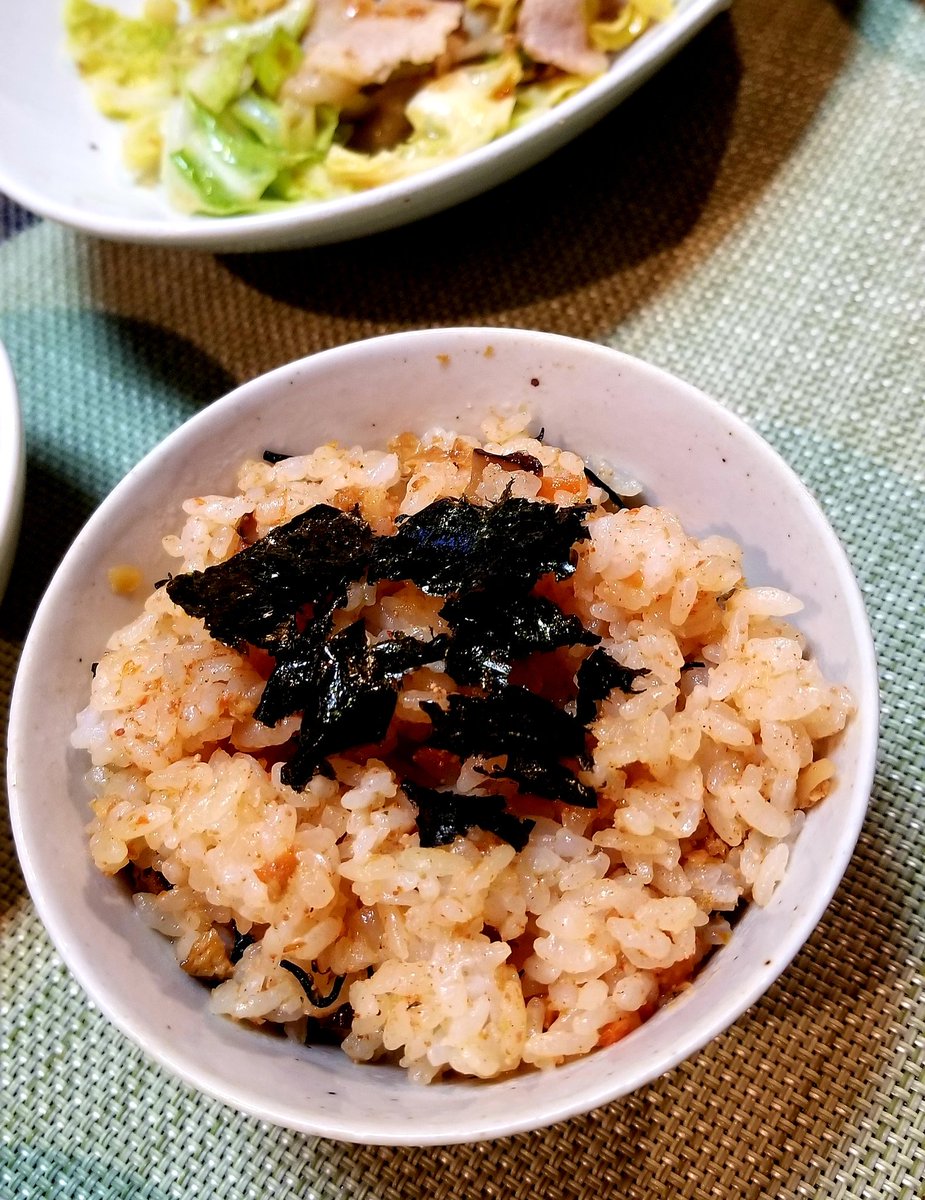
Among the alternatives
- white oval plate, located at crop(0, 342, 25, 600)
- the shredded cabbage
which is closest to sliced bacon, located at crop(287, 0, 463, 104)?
the shredded cabbage

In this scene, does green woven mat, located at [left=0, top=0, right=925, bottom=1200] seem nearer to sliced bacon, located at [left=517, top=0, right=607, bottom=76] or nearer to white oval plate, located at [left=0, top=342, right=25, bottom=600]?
sliced bacon, located at [left=517, top=0, right=607, bottom=76]

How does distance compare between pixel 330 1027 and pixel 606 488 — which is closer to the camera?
pixel 330 1027

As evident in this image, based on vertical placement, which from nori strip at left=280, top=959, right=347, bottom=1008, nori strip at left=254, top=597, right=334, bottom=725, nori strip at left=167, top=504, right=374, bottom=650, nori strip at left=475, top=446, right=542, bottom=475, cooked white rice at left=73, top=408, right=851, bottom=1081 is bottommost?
nori strip at left=280, top=959, right=347, bottom=1008

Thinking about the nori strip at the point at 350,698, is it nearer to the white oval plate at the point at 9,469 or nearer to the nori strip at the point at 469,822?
the nori strip at the point at 469,822

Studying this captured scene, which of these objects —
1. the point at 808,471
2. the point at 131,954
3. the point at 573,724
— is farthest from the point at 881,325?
the point at 131,954

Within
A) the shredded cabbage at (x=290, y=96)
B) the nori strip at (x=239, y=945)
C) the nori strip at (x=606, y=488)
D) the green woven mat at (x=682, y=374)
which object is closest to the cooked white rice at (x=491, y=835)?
the nori strip at (x=239, y=945)

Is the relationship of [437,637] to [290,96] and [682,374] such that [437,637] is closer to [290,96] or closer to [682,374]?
[682,374]

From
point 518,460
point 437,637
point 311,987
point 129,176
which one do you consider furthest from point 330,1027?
point 129,176
